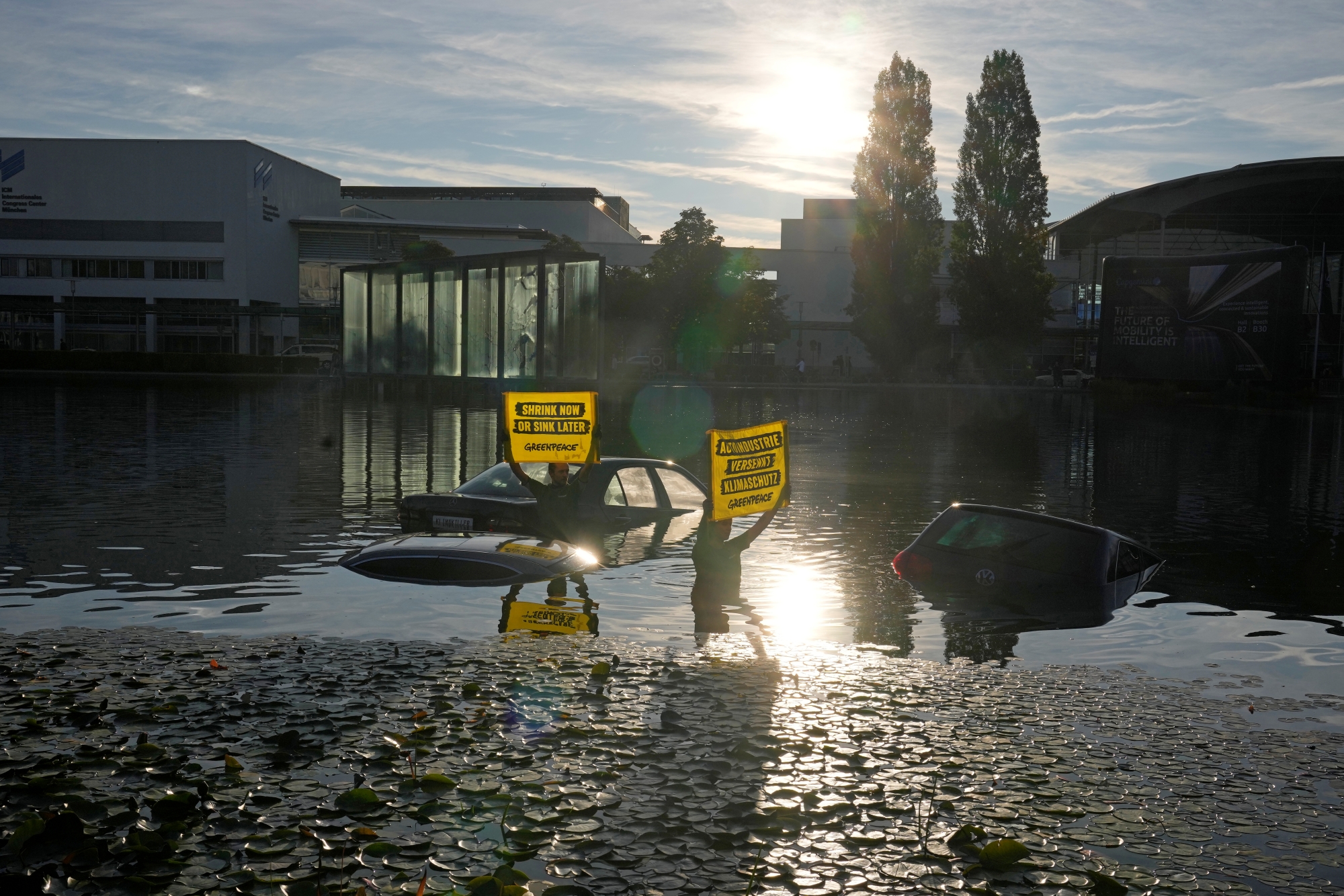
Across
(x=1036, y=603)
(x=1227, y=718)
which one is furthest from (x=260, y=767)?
(x=1036, y=603)

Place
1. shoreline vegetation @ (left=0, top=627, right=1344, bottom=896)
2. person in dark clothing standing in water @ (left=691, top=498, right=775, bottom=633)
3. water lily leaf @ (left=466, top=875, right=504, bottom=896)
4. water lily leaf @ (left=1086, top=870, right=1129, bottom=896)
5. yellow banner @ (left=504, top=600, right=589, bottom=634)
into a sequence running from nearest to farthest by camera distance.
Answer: water lily leaf @ (left=466, top=875, right=504, bottom=896), water lily leaf @ (left=1086, top=870, right=1129, bottom=896), shoreline vegetation @ (left=0, top=627, right=1344, bottom=896), yellow banner @ (left=504, top=600, right=589, bottom=634), person in dark clothing standing in water @ (left=691, top=498, right=775, bottom=633)

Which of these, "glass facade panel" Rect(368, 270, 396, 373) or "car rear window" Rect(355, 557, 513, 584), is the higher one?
"glass facade panel" Rect(368, 270, 396, 373)

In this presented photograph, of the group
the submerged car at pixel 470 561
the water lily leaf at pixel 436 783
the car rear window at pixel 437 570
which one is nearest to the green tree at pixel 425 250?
the submerged car at pixel 470 561

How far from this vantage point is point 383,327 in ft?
164

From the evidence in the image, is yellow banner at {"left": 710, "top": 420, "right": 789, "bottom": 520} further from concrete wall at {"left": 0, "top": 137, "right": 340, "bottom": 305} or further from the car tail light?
concrete wall at {"left": 0, "top": 137, "right": 340, "bottom": 305}

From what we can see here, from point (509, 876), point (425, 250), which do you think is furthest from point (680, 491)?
point (425, 250)

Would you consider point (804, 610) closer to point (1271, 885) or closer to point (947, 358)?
point (1271, 885)

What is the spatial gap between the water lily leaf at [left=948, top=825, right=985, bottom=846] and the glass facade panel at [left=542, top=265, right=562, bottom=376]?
38244 mm

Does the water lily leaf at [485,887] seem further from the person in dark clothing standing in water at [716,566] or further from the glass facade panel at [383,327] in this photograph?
the glass facade panel at [383,327]

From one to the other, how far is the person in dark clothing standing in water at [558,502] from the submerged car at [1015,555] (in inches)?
120

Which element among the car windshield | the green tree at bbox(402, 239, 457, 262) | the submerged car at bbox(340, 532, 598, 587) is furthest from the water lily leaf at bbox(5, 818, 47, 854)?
the green tree at bbox(402, 239, 457, 262)

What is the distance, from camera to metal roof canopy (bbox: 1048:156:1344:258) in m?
66.2

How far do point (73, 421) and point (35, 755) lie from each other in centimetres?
2745

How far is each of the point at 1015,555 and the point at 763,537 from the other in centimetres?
417
